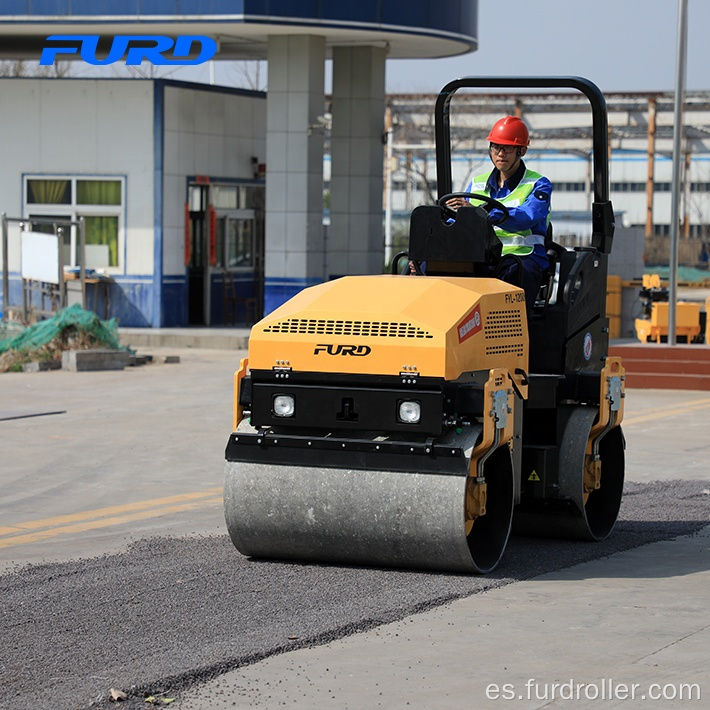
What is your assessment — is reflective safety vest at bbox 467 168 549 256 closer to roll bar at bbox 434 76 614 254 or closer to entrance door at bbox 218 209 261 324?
roll bar at bbox 434 76 614 254

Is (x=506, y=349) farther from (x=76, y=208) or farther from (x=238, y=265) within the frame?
(x=238, y=265)

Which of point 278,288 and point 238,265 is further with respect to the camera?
point 238,265

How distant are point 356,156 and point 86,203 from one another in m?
5.24

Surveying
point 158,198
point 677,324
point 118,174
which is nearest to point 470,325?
point 677,324

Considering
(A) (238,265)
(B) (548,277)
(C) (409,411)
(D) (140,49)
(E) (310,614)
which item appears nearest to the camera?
(E) (310,614)

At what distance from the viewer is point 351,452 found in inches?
302

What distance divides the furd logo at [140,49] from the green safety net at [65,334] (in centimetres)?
650

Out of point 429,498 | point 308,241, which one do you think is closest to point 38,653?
point 429,498

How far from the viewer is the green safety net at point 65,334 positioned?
20.9m

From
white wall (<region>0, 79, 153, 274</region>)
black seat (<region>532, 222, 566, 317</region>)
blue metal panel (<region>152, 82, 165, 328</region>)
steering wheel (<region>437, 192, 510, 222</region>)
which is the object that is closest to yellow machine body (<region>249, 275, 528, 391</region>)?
steering wheel (<region>437, 192, 510, 222</region>)

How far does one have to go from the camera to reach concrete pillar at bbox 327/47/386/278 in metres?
27.8

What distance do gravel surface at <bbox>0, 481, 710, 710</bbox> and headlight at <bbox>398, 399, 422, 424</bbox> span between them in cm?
88

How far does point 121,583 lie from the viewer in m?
7.60

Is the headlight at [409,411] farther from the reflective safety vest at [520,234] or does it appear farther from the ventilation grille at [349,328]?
the reflective safety vest at [520,234]
